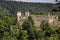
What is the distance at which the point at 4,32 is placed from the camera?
1278 centimetres

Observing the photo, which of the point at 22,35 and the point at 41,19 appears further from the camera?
the point at 41,19

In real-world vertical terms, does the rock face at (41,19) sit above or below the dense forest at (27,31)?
above

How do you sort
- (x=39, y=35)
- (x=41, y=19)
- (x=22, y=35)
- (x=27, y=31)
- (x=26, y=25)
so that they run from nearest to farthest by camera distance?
1. (x=22, y=35)
2. (x=39, y=35)
3. (x=27, y=31)
4. (x=26, y=25)
5. (x=41, y=19)

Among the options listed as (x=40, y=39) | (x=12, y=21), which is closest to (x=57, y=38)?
(x=40, y=39)

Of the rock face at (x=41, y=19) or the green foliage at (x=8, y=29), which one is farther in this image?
the rock face at (x=41, y=19)

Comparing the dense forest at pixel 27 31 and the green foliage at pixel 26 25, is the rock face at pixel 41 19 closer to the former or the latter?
the dense forest at pixel 27 31

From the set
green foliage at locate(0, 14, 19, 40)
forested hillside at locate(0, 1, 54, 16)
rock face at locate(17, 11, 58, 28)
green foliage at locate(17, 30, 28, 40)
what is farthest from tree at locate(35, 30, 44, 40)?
forested hillside at locate(0, 1, 54, 16)

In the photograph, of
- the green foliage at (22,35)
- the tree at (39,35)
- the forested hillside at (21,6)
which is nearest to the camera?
the green foliage at (22,35)

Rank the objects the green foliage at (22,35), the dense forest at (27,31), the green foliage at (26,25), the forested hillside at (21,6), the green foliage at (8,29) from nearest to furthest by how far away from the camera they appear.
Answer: the green foliage at (22,35) → the dense forest at (27,31) → the green foliage at (8,29) → the green foliage at (26,25) → the forested hillside at (21,6)

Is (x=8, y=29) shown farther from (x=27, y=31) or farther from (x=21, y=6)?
(x=21, y=6)

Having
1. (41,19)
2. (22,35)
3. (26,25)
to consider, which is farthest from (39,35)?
(41,19)

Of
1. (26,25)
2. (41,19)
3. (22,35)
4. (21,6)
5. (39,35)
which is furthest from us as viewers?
(21,6)

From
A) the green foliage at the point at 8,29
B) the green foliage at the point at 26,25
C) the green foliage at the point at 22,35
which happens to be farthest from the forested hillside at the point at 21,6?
the green foliage at the point at 22,35

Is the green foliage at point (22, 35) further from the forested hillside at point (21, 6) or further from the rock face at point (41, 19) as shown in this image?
the forested hillside at point (21, 6)
